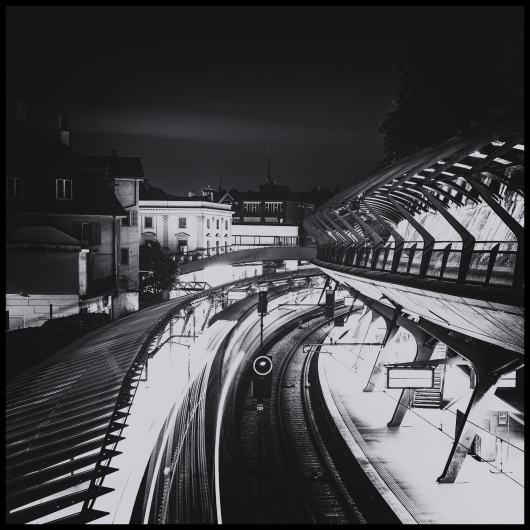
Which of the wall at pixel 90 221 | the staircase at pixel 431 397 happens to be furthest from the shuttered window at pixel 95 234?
the staircase at pixel 431 397

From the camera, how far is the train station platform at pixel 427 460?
12.6 meters

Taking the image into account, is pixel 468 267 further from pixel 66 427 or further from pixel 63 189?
pixel 63 189

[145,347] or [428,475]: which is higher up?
[145,347]

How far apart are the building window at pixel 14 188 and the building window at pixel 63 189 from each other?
180 cm

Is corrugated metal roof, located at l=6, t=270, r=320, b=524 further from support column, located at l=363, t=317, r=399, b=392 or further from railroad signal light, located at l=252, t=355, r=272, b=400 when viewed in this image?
support column, located at l=363, t=317, r=399, b=392

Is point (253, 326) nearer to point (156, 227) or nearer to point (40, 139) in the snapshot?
point (40, 139)

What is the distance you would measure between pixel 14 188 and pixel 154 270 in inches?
658

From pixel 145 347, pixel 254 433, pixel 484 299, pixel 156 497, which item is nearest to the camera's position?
pixel 484 299

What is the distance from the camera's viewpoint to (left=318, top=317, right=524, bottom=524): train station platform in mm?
12641

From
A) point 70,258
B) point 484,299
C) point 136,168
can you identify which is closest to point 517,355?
point 484,299

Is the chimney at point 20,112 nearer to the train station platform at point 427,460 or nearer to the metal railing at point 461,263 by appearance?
the train station platform at point 427,460

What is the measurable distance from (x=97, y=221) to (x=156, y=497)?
25.5 metres

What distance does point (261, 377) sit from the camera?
14938mm

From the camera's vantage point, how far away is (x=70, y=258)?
30.5 m
